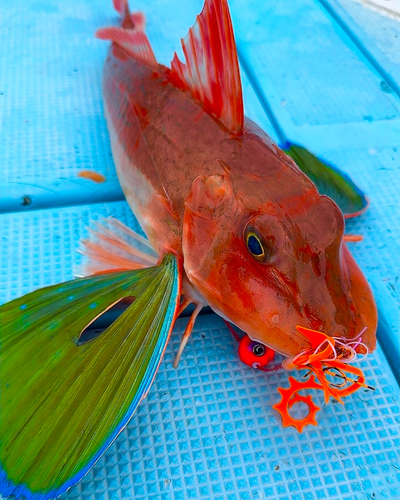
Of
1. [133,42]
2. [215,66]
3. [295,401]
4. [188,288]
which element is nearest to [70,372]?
[188,288]

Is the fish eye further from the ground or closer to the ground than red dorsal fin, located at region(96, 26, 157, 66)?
further from the ground

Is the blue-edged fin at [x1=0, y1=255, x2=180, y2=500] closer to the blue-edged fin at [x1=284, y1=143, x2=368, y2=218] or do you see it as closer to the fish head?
the fish head

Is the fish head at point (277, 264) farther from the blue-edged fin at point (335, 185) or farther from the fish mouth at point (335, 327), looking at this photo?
the blue-edged fin at point (335, 185)

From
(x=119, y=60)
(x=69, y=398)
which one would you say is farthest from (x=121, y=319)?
(x=119, y=60)

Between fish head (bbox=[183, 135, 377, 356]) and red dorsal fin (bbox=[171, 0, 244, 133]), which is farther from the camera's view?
red dorsal fin (bbox=[171, 0, 244, 133])

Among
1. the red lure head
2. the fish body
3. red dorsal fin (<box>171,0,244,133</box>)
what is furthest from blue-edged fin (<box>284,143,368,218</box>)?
the red lure head

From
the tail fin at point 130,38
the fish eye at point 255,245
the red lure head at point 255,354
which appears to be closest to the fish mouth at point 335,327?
the fish eye at point 255,245

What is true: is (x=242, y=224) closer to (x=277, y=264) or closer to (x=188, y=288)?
(x=277, y=264)
